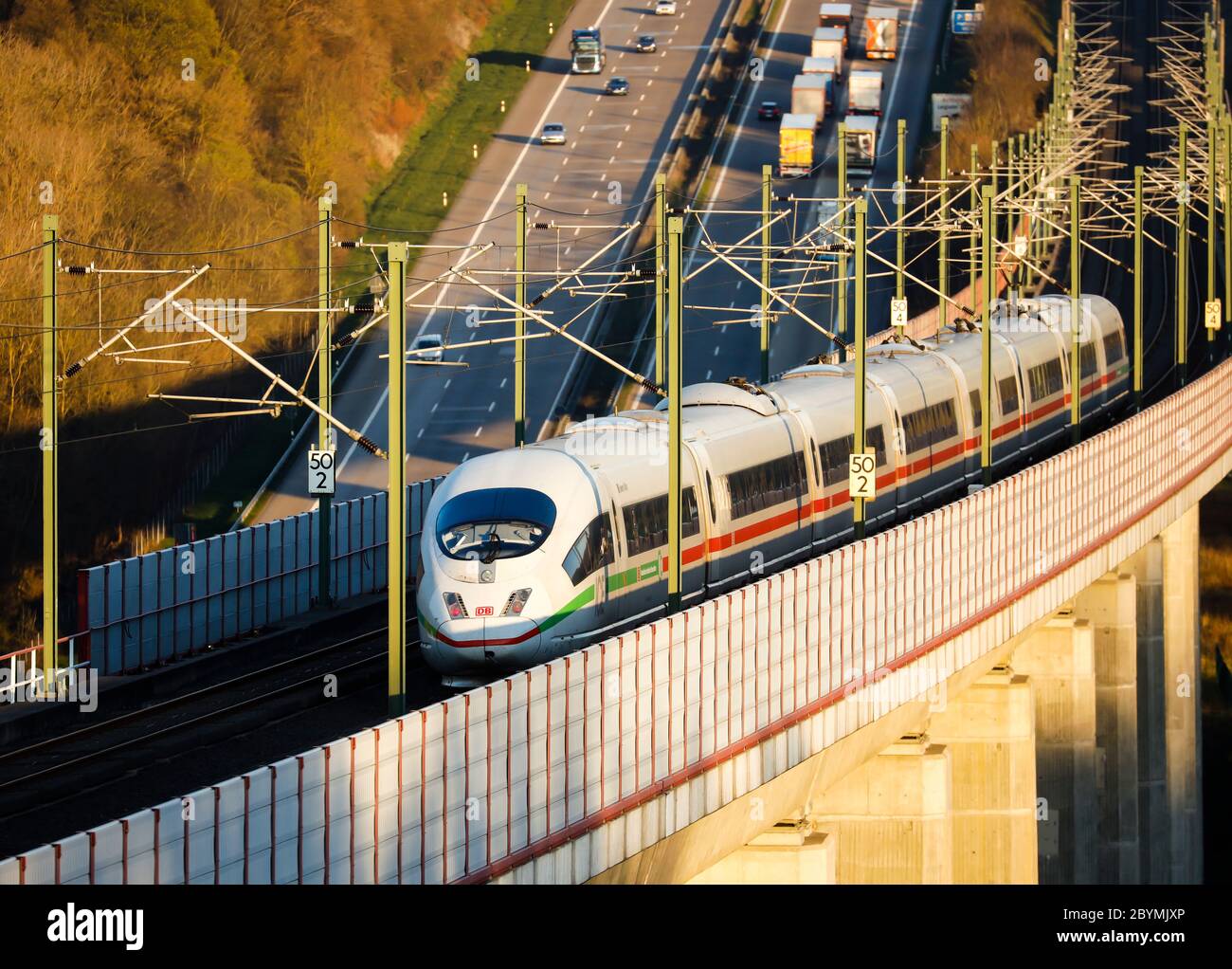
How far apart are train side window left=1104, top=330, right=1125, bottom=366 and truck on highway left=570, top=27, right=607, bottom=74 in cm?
Result: 6114

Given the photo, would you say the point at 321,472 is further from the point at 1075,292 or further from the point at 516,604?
the point at 1075,292

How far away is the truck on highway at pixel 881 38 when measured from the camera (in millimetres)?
124500

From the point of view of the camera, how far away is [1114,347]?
62.6 metres

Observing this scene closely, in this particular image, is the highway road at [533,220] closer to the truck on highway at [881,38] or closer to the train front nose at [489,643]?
the truck on highway at [881,38]

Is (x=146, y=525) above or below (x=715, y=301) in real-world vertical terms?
below

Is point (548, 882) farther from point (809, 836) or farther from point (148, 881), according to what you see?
point (809, 836)

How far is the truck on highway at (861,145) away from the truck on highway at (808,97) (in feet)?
18.6

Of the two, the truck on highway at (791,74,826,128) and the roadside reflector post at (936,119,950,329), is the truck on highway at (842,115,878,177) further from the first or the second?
the roadside reflector post at (936,119,950,329)

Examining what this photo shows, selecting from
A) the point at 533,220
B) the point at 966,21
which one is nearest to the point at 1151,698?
the point at 533,220

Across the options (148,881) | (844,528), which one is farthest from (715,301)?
(148,881)

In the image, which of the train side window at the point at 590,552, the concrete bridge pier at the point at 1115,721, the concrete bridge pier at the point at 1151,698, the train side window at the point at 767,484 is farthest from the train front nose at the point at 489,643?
the concrete bridge pier at the point at 1151,698

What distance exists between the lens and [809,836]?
107 ft

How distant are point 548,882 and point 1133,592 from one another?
39.1 m

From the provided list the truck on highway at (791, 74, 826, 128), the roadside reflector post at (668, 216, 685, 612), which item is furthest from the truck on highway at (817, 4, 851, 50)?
the roadside reflector post at (668, 216, 685, 612)
